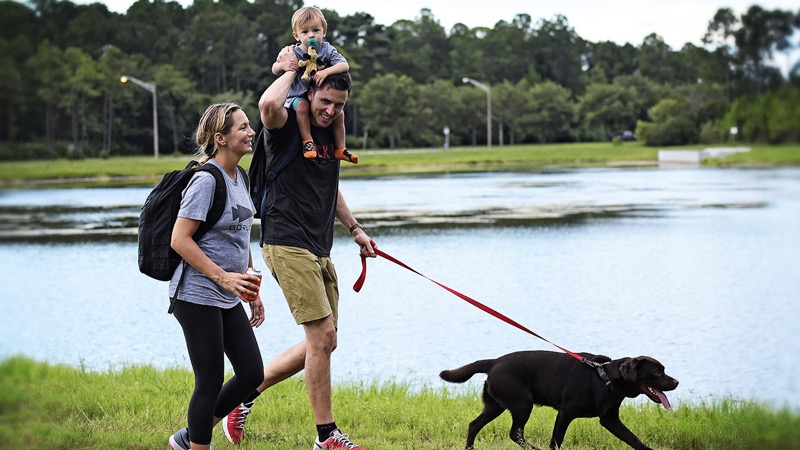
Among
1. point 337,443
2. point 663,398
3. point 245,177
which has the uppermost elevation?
point 245,177

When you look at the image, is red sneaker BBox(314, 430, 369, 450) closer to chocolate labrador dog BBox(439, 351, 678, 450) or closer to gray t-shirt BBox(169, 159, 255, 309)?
chocolate labrador dog BBox(439, 351, 678, 450)

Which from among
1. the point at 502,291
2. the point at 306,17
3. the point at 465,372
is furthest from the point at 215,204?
the point at 502,291

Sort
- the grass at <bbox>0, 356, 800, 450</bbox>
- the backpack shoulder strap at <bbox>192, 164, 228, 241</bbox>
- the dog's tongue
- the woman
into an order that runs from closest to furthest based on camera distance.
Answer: the woman < the backpack shoulder strap at <bbox>192, 164, 228, 241</bbox> < the dog's tongue < the grass at <bbox>0, 356, 800, 450</bbox>

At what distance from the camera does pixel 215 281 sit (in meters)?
4.87

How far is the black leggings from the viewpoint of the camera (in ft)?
16.1

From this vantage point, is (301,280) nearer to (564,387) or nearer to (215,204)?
(215,204)

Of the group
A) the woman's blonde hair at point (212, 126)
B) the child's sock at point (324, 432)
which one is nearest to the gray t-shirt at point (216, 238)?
the woman's blonde hair at point (212, 126)

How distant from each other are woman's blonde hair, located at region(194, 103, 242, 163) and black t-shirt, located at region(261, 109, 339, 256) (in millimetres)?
408

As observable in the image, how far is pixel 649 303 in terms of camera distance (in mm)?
13414

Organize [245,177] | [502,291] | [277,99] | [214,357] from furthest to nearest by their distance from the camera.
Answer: [502,291], [245,177], [277,99], [214,357]

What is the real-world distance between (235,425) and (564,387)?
1840 millimetres

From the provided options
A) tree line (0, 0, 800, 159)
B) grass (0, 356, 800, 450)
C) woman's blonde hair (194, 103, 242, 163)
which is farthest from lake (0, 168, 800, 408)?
tree line (0, 0, 800, 159)

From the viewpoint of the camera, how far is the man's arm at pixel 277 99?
5.30 meters

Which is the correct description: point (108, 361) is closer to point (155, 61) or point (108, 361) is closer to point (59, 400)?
point (59, 400)
